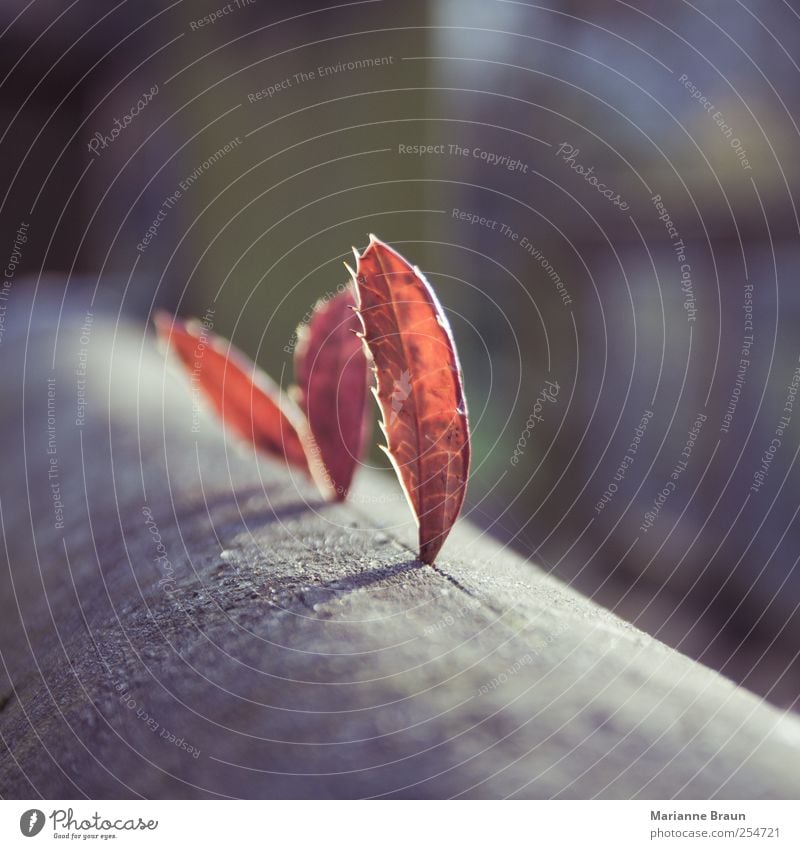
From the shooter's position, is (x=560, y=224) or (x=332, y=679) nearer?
(x=332, y=679)

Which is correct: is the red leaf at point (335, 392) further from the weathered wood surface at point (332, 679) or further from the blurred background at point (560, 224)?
the blurred background at point (560, 224)

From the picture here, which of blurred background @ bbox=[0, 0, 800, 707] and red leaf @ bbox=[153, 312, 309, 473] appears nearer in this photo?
red leaf @ bbox=[153, 312, 309, 473]

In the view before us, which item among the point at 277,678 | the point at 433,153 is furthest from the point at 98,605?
the point at 433,153

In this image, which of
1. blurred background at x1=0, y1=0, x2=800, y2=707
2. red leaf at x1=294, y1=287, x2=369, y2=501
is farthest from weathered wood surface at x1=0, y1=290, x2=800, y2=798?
blurred background at x1=0, y1=0, x2=800, y2=707

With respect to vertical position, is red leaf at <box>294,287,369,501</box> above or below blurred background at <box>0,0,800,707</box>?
below

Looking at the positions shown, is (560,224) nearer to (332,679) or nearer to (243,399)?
(243,399)

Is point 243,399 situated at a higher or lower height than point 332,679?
higher

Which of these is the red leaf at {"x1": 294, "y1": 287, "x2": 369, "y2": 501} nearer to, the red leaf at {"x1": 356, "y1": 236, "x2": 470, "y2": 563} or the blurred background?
the red leaf at {"x1": 356, "y1": 236, "x2": 470, "y2": 563}

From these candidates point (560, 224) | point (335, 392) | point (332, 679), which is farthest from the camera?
point (560, 224)

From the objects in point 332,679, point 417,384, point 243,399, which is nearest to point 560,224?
point 243,399
